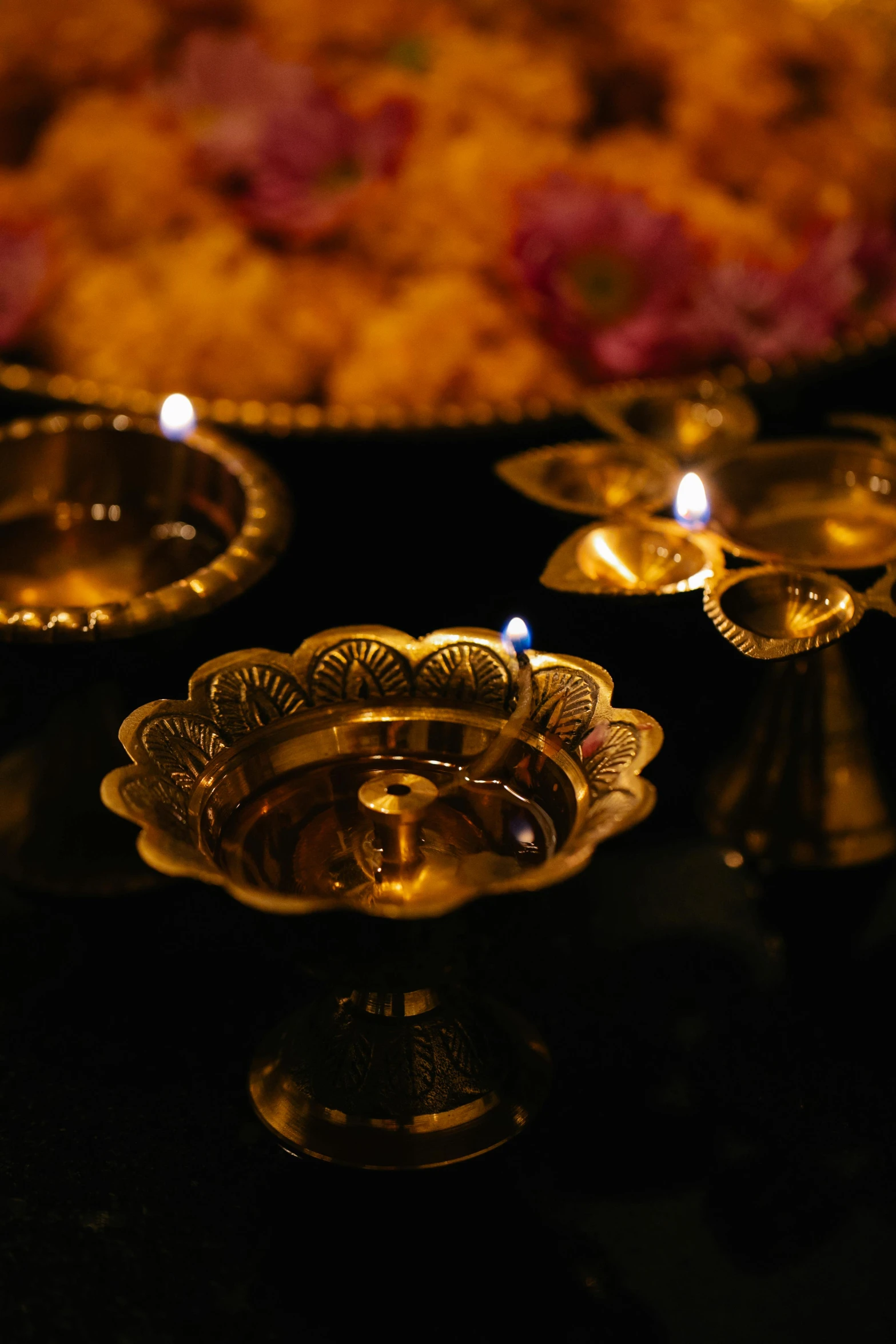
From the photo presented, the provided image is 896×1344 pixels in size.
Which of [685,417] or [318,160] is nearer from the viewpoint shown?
[685,417]

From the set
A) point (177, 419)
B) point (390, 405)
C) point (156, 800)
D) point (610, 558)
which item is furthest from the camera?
point (390, 405)

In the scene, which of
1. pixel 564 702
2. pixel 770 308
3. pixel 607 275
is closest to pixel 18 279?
pixel 607 275

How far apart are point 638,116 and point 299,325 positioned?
53cm

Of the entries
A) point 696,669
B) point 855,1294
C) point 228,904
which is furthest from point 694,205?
point 855,1294

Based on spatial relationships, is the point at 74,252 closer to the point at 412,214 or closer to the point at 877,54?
the point at 412,214

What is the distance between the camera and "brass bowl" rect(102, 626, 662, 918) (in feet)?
2.01

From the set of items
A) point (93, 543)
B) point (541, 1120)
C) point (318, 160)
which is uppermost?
point (318, 160)

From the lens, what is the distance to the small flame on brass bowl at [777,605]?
2.37 feet

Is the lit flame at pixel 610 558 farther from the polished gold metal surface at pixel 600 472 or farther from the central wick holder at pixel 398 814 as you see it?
the central wick holder at pixel 398 814

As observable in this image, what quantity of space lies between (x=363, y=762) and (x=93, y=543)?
0.34 metres

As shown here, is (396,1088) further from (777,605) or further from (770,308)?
(770,308)

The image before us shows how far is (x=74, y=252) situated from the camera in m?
1.30

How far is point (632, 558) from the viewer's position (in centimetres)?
82

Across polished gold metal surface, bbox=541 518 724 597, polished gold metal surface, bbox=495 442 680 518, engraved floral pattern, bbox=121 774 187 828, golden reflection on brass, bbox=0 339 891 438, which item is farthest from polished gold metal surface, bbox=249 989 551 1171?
golden reflection on brass, bbox=0 339 891 438
